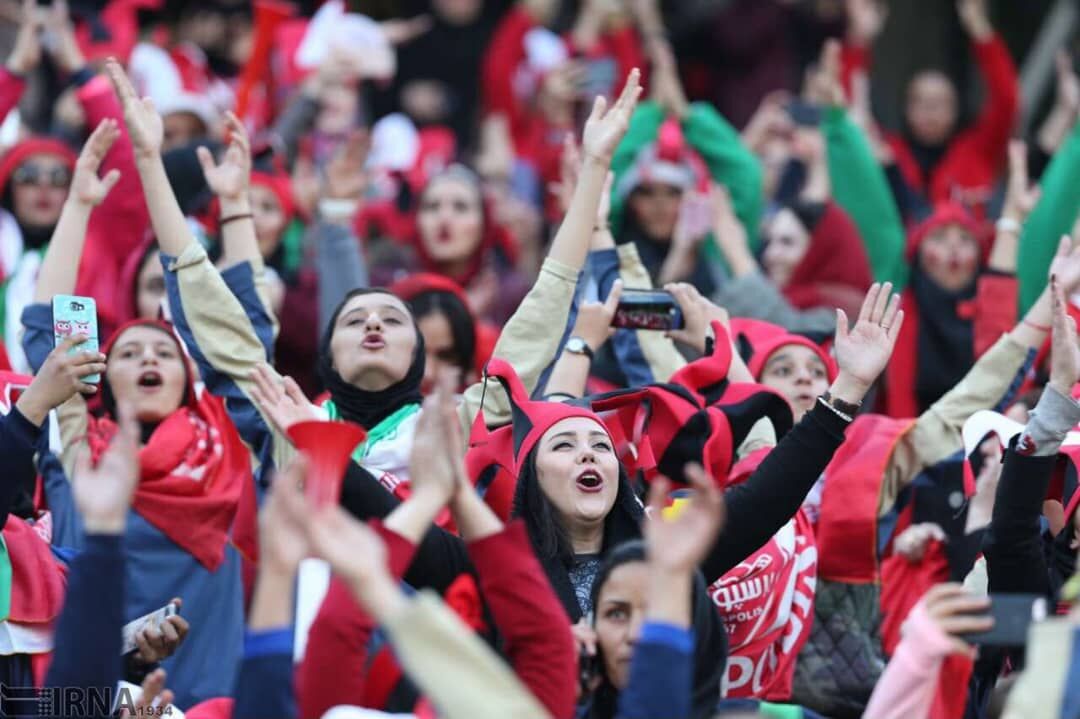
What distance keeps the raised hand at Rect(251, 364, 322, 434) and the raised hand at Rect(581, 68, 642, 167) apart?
1.28 m

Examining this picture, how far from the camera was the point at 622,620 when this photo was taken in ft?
13.7

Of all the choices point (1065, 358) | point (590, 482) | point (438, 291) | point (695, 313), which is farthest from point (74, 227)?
point (1065, 358)

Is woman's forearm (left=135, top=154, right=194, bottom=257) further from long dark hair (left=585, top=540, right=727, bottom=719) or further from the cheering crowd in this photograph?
long dark hair (left=585, top=540, right=727, bottom=719)

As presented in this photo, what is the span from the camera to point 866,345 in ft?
15.8

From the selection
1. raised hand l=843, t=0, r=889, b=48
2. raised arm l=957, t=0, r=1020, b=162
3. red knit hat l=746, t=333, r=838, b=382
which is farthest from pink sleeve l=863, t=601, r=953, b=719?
raised hand l=843, t=0, r=889, b=48

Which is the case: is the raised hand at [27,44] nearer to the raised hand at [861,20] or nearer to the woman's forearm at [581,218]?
the woman's forearm at [581,218]

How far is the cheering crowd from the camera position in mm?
3828

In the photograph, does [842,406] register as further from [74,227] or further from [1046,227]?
[1046,227]

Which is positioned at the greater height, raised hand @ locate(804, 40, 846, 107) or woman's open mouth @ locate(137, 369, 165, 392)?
raised hand @ locate(804, 40, 846, 107)

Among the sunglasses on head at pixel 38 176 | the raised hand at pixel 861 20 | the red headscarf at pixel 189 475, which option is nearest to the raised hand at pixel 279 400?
the red headscarf at pixel 189 475

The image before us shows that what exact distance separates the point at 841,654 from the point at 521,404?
3.93 feet

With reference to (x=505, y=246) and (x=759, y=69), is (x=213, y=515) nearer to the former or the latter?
(x=505, y=246)

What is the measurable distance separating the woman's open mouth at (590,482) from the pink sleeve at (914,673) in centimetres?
106

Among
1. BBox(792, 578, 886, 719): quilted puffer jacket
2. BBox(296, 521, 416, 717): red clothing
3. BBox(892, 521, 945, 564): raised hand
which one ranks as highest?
BBox(892, 521, 945, 564): raised hand
